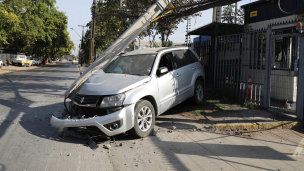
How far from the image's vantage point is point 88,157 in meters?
4.05

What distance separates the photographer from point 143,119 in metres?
5.01

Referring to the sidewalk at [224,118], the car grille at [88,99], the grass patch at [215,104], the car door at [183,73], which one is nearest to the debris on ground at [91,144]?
the car grille at [88,99]

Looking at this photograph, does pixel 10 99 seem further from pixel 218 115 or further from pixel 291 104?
pixel 291 104

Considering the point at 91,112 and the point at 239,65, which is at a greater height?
the point at 239,65

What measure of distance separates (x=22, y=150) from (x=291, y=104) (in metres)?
6.34

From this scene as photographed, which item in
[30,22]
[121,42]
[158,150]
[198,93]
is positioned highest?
[30,22]

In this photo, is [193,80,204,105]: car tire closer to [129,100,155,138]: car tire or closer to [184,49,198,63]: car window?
[184,49,198,63]: car window

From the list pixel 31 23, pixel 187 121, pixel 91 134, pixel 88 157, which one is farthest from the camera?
pixel 31 23

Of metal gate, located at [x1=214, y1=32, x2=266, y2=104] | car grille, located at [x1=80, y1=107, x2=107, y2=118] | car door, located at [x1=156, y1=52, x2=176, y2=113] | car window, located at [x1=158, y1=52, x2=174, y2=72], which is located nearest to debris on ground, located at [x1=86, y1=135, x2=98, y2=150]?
car grille, located at [x1=80, y1=107, x2=107, y2=118]

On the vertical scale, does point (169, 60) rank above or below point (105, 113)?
above

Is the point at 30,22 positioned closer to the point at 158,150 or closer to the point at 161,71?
the point at 161,71

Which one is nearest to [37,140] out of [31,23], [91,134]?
[91,134]

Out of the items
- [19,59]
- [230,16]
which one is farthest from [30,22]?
[230,16]

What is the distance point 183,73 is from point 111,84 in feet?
7.62
